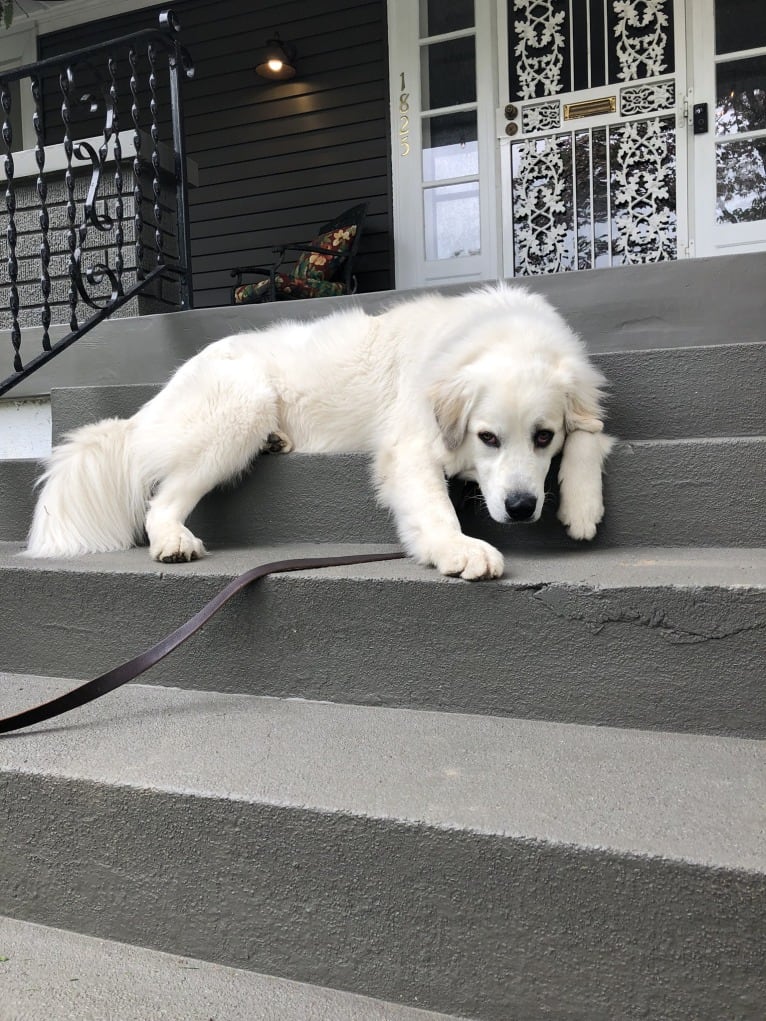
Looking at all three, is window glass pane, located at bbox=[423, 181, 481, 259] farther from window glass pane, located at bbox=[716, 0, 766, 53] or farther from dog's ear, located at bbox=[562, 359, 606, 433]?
dog's ear, located at bbox=[562, 359, 606, 433]

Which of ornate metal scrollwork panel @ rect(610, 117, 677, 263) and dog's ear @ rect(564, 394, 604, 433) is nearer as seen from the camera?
dog's ear @ rect(564, 394, 604, 433)

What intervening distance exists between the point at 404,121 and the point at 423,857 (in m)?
5.95

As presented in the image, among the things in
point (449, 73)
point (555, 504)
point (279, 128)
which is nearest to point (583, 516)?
point (555, 504)

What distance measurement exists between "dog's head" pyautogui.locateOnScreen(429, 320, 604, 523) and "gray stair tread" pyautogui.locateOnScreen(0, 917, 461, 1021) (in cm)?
110

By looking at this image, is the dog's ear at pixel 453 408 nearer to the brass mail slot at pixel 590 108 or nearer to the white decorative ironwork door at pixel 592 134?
the white decorative ironwork door at pixel 592 134

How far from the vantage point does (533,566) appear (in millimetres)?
1761

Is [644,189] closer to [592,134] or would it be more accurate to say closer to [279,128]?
[592,134]

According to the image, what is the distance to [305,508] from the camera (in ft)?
7.71

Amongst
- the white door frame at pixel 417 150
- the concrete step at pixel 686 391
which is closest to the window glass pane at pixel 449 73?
the white door frame at pixel 417 150

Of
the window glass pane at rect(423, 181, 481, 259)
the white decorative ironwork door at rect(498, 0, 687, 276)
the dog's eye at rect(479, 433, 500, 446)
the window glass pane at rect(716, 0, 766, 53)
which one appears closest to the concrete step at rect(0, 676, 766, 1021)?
the dog's eye at rect(479, 433, 500, 446)

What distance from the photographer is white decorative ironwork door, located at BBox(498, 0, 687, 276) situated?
17.5ft

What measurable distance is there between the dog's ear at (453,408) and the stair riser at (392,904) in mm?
1140

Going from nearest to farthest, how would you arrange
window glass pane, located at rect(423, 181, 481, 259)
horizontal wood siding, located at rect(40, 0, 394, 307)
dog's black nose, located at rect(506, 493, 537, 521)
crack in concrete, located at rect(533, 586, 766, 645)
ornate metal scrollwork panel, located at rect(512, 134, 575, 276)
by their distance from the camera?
crack in concrete, located at rect(533, 586, 766, 645)
dog's black nose, located at rect(506, 493, 537, 521)
ornate metal scrollwork panel, located at rect(512, 134, 575, 276)
window glass pane, located at rect(423, 181, 481, 259)
horizontal wood siding, located at rect(40, 0, 394, 307)

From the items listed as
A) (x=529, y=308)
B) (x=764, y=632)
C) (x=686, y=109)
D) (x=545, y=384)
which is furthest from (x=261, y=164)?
(x=764, y=632)
